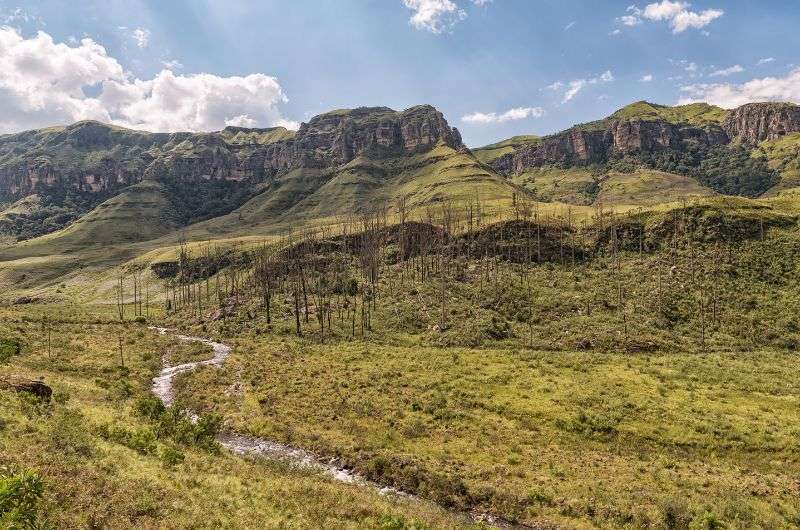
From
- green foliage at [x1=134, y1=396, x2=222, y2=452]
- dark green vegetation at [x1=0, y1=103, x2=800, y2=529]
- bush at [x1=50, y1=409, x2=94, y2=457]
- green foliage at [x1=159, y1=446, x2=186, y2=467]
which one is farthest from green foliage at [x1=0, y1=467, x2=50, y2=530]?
green foliage at [x1=134, y1=396, x2=222, y2=452]

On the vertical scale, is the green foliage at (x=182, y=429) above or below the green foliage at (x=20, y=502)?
below

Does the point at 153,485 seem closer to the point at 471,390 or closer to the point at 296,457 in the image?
the point at 296,457

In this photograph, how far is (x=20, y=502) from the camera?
595 inches

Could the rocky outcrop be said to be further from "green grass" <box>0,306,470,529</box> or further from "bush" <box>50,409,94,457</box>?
"bush" <box>50,409,94,457</box>

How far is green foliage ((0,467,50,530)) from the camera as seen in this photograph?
14094 mm

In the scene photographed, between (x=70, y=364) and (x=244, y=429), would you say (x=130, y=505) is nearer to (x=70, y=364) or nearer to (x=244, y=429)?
(x=244, y=429)

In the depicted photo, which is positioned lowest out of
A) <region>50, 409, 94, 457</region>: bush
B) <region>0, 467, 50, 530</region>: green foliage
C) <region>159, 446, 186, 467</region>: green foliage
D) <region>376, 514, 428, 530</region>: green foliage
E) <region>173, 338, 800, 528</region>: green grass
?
<region>173, 338, 800, 528</region>: green grass

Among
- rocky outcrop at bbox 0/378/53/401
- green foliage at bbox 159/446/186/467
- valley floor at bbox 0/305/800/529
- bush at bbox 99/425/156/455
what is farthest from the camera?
rocky outcrop at bbox 0/378/53/401

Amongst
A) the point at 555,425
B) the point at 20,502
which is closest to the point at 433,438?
the point at 555,425

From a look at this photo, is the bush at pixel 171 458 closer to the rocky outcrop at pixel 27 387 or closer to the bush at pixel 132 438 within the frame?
the bush at pixel 132 438

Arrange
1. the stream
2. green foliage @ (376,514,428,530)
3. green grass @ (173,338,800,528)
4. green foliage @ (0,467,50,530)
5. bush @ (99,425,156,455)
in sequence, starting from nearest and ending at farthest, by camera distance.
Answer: green foliage @ (0,467,50,530)
green foliage @ (376,514,428,530)
bush @ (99,425,156,455)
green grass @ (173,338,800,528)
the stream

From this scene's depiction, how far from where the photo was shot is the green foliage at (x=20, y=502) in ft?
46.2

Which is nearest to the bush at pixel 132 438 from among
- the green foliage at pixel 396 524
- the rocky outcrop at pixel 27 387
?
the rocky outcrop at pixel 27 387

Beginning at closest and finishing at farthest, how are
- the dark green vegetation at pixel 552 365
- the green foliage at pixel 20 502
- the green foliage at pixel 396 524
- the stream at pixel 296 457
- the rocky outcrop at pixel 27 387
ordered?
the green foliage at pixel 20 502 → the green foliage at pixel 396 524 → the rocky outcrop at pixel 27 387 → the stream at pixel 296 457 → the dark green vegetation at pixel 552 365
